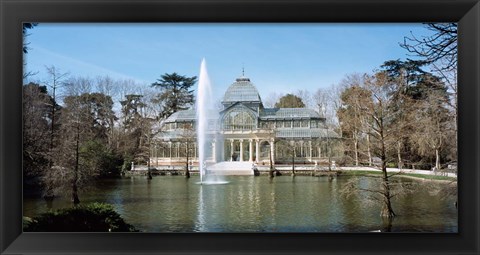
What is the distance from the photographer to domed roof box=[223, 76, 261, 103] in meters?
4.85

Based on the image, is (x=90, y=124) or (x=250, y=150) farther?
(x=250, y=150)

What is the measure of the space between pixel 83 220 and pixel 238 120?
2.47 m

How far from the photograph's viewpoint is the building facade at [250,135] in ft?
17.8

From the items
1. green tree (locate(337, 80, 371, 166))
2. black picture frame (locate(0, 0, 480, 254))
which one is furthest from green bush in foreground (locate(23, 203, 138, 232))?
green tree (locate(337, 80, 371, 166))

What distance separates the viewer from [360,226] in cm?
437

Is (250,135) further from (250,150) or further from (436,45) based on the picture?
(436,45)

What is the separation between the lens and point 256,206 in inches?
199

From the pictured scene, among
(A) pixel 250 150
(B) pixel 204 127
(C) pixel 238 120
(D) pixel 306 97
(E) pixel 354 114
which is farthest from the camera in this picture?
(A) pixel 250 150

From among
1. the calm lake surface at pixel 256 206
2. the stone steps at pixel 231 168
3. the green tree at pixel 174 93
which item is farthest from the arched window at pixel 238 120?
the calm lake surface at pixel 256 206

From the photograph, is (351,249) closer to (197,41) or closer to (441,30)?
(441,30)
